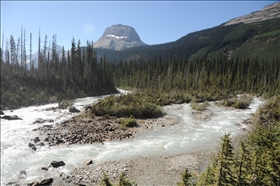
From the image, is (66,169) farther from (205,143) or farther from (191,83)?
(191,83)

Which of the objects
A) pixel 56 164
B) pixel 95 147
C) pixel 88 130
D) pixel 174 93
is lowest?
pixel 95 147

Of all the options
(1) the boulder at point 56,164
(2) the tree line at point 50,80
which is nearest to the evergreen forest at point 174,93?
(2) the tree line at point 50,80

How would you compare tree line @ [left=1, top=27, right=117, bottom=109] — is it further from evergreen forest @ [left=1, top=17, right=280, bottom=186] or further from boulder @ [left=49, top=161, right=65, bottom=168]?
boulder @ [left=49, top=161, right=65, bottom=168]

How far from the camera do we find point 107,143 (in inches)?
687

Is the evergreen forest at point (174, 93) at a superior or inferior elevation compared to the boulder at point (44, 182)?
superior

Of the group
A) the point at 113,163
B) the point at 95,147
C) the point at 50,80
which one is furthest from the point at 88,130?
the point at 50,80

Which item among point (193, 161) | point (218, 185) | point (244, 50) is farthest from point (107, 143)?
point (244, 50)

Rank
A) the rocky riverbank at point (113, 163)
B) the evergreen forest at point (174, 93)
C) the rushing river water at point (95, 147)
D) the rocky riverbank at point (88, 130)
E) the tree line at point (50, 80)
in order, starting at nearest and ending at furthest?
1. the evergreen forest at point (174, 93)
2. the rocky riverbank at point (113, 163)
3. the rushing river water at point (95, 147)
4. the rocky riverbank at point (88, 130)
5. the tree line at point (50, 80)

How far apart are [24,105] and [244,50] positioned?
142290 millimetres

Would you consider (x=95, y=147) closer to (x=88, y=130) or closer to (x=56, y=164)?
(x=56, y=164)

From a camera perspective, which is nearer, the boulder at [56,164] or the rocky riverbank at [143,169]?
the rocky riverbank at [143,169]

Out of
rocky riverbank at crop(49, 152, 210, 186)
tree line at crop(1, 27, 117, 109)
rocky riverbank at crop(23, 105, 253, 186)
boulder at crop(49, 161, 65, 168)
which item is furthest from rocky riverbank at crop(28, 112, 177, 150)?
tree line at crop(1, 27, 117, 109)

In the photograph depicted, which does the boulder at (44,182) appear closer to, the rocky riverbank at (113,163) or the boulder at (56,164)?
the rocky riverbank at (113,163)

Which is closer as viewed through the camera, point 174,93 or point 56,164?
point 56,164
